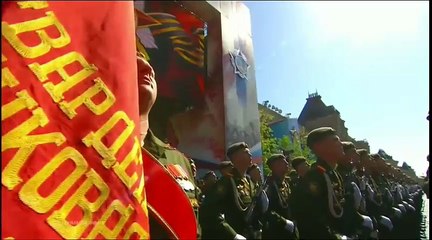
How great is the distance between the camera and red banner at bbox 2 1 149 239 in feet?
2.91

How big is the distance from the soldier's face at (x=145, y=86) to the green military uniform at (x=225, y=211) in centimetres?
257

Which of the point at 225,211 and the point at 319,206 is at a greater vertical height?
the point at 319,206

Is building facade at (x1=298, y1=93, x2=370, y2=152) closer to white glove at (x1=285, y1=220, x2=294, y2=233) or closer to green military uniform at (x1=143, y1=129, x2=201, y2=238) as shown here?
white glove at (x1=285, y1=220, x2=294, y2=233)

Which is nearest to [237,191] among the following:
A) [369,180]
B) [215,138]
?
[369,180]

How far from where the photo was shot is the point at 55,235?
0.90 m

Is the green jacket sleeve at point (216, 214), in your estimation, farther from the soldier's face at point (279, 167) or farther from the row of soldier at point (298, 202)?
the soldier's face at point (279, 167)

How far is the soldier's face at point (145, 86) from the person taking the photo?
1475 millimetres

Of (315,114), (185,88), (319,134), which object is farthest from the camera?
(315,114)

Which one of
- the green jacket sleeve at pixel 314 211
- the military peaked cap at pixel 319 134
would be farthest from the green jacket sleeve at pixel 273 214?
the military peaked cap at pixel 319 134

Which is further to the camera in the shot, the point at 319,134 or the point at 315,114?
the point at 315,114

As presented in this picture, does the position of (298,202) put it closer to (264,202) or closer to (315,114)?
(264,202)

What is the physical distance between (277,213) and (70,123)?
154 inches

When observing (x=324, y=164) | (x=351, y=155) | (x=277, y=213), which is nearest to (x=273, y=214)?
(x=277, y=213)

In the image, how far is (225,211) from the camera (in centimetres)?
424
